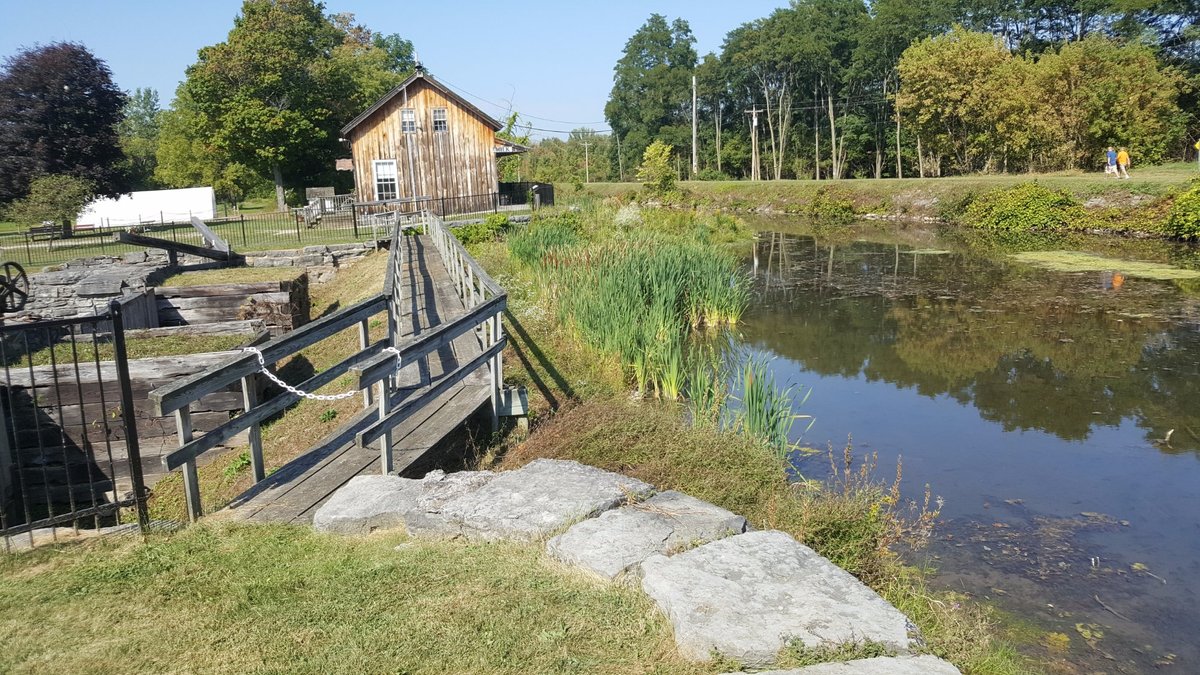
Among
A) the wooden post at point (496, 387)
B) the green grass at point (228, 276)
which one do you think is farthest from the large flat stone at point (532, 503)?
the green grass at point (228, 276)

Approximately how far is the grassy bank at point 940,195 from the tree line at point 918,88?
122 inches

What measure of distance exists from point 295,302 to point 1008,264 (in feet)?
62.5

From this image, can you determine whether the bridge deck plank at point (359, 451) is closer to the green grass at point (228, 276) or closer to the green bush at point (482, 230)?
the green grass at point (228, 276)

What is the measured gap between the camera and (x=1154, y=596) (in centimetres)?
635

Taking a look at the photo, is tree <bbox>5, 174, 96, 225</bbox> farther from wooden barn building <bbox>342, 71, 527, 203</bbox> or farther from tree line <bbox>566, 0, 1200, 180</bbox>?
tree line <bbox>566, 0, 1200, 180</bbox>

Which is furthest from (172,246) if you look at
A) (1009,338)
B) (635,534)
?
(635,534)

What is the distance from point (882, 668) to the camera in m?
3.62

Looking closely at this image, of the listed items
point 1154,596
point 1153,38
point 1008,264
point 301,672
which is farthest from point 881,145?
point 301,672

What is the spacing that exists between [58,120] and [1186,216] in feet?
147

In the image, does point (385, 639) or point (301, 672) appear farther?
point (385, 639)

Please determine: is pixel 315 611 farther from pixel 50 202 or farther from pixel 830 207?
pixel 830 207

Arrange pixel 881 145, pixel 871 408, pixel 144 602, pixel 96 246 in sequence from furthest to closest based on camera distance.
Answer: pixel 881 145 → pixel 96 246 → pixel 871 408 → pixel 144 602

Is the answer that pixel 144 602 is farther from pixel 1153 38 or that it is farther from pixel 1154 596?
pixel 1153 38

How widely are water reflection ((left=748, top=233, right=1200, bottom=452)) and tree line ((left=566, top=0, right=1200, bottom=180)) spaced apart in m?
20.4
